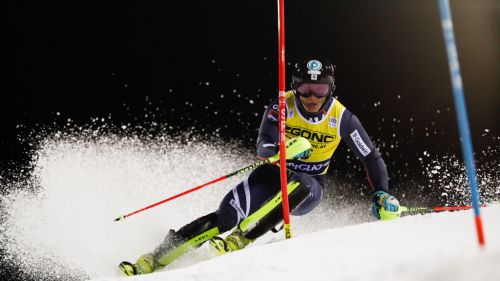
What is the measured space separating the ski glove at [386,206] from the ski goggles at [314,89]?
2.59 feet

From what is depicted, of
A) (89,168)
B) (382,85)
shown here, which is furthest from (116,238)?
(382,85)

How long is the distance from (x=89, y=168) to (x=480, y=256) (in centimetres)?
507

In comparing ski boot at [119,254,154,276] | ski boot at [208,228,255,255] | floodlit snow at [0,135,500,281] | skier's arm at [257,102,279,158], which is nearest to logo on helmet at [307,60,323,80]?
skier's arm at [257,102,279,158]

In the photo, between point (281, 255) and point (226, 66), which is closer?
point (281, 255)

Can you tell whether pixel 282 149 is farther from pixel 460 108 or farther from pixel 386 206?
pixel 460 108

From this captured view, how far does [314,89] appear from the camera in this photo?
345cm

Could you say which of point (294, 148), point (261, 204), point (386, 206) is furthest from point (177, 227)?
point (386, 206)

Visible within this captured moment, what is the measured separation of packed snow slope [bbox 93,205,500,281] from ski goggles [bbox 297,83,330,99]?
3.71 ft

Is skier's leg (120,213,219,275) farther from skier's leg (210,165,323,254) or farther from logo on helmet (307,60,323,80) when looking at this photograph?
logo on helmet (307,60,323,80)

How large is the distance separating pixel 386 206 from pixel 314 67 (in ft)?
3.45

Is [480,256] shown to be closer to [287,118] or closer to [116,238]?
[287,118]

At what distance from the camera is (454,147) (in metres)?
6.89

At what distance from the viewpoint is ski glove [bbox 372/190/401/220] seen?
11.0ft

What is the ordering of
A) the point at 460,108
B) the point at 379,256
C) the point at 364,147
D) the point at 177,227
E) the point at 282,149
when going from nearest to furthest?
1. the point at 460,108
2. the point at 379,256
3. the point at 282,149
4. the point at 364,147
5. the point at 177,227
